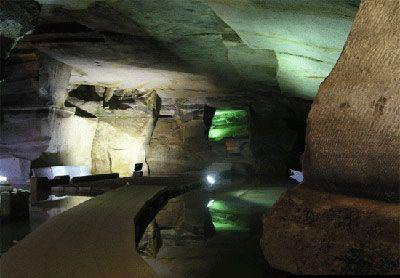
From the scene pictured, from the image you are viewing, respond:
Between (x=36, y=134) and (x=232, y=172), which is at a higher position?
(x=36, y=134)

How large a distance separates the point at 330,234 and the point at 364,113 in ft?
4.14

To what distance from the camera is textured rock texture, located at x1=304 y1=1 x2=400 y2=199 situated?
11.4 feet

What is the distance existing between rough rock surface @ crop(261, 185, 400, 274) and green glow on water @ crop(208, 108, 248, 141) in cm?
1318

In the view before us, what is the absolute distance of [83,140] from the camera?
14.3m

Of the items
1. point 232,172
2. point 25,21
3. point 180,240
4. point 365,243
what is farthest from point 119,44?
point 232,172

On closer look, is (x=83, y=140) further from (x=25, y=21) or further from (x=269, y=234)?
(x=269, y=234)

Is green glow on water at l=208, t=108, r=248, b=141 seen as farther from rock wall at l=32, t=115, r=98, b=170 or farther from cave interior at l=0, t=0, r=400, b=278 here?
rock wall at l=32, t=115, r=98, b=170

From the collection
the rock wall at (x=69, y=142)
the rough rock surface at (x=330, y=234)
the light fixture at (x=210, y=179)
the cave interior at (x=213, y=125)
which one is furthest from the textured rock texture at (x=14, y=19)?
the light fixture at (x=210, y=179)

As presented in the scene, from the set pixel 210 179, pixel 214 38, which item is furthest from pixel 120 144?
pixel 214 38

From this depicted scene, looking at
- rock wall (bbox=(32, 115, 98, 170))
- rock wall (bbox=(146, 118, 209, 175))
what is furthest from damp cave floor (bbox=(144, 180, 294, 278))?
rock wall (bbox=(146, 118, 209, 175))

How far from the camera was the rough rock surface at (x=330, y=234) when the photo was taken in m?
3.15

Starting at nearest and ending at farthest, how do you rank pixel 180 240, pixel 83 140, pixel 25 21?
pixel 180 240 → pixel 25 21 → pixel 83 140

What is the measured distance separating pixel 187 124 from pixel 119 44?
7.82 metres

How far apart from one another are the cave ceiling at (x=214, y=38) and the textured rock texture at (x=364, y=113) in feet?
3.97
